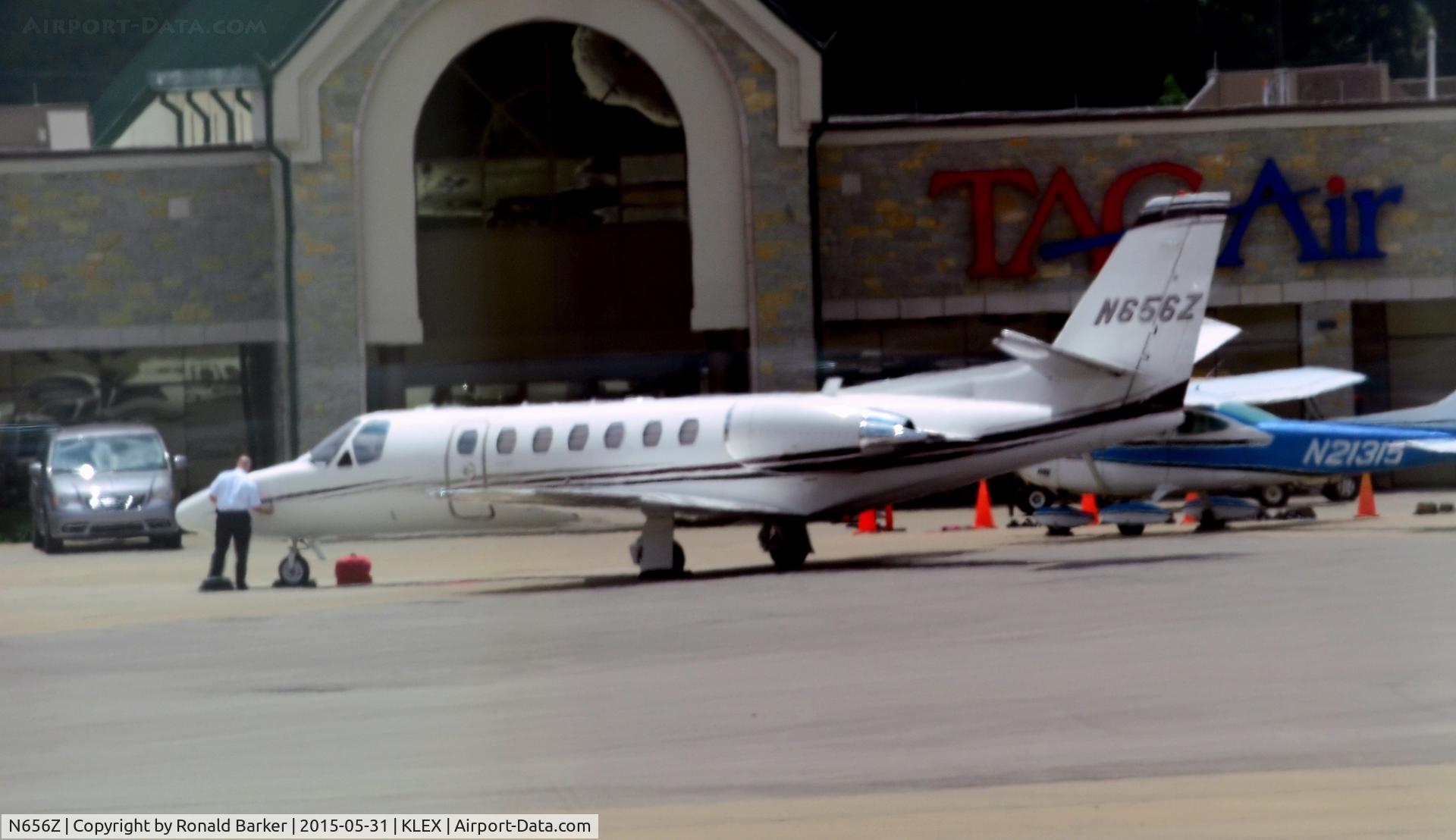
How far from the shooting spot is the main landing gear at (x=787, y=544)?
76.5ft

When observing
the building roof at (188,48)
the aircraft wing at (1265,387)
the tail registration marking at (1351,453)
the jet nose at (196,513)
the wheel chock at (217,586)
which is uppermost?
the building roof at (188,48)

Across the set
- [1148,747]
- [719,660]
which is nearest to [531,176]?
[719,660]

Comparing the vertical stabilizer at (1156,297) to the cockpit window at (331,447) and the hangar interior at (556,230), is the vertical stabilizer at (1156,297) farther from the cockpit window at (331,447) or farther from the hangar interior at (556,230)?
the cockpit window at (331,447)

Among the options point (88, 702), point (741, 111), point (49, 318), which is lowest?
point (88, 702)

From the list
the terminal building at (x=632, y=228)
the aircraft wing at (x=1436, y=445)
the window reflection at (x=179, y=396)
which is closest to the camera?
the aircraft wing at (x=1436, y=445)

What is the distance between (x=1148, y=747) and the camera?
9914mm

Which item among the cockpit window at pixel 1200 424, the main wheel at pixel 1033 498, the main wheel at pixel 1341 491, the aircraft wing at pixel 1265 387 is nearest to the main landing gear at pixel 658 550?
the cockpit window at pixel 1200 424

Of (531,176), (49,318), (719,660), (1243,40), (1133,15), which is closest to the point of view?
(1243,40)

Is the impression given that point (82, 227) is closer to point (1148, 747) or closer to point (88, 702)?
point (88, 702)

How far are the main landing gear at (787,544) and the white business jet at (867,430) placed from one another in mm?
18

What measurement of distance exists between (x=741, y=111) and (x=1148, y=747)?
79.5 ft

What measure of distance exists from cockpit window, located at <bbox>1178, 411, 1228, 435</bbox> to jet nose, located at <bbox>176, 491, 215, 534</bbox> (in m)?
11.6

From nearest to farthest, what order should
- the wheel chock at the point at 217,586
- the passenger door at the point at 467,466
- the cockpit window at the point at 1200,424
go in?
the wheel chock at the point at 217,586 → the passenger door at the point at 467,466 → the cockpit window at the point at 1200,424

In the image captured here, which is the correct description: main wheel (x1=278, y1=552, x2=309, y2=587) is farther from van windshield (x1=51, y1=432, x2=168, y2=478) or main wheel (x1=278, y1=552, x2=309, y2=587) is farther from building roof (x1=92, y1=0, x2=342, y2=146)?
building roof (x1=92, y1=0, x2=342, y2=146)
